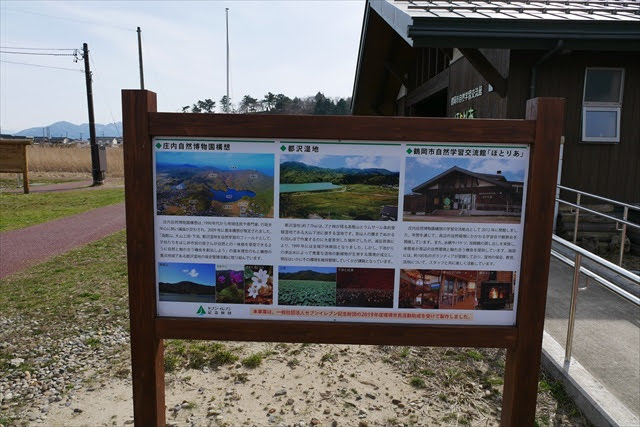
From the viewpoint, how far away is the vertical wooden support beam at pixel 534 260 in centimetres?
231

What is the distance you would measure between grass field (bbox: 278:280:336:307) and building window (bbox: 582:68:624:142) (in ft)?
27.0

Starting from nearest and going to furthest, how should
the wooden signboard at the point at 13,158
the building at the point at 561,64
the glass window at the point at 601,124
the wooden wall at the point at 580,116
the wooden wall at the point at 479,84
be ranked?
the building at the point at 561,64
the wooden wall at the point at 580,116
the wooden wall at the point at 479,84
the glass window at the point at 601,124
the wooden signboard at the point at 13,158

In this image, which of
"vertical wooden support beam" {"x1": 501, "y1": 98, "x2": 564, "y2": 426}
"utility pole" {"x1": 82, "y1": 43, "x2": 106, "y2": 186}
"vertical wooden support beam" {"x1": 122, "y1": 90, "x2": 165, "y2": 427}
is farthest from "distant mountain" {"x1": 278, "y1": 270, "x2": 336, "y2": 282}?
"utility pole" {"x1": 82, "y1": 43, "x2": 106, "y2": 186}

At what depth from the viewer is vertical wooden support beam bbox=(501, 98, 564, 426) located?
7.57ft

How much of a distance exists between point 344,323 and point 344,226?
0.50 metres

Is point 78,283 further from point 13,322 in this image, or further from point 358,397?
point 358,397

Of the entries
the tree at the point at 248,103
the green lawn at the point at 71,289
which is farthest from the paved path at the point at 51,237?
the tree at the point at 248,103

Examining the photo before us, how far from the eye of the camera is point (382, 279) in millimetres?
2371

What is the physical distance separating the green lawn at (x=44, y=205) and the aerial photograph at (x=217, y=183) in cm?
943

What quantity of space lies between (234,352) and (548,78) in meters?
7.56

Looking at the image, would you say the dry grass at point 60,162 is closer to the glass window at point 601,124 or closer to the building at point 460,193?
the glass window at point 601,124

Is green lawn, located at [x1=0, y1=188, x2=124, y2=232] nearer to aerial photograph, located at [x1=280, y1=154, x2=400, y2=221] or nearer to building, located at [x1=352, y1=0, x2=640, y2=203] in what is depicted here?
building, located at [x1=352, y1=0, x2=640, y2=203]

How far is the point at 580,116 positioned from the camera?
8727 mm

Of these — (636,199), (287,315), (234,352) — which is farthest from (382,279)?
(636,199)
